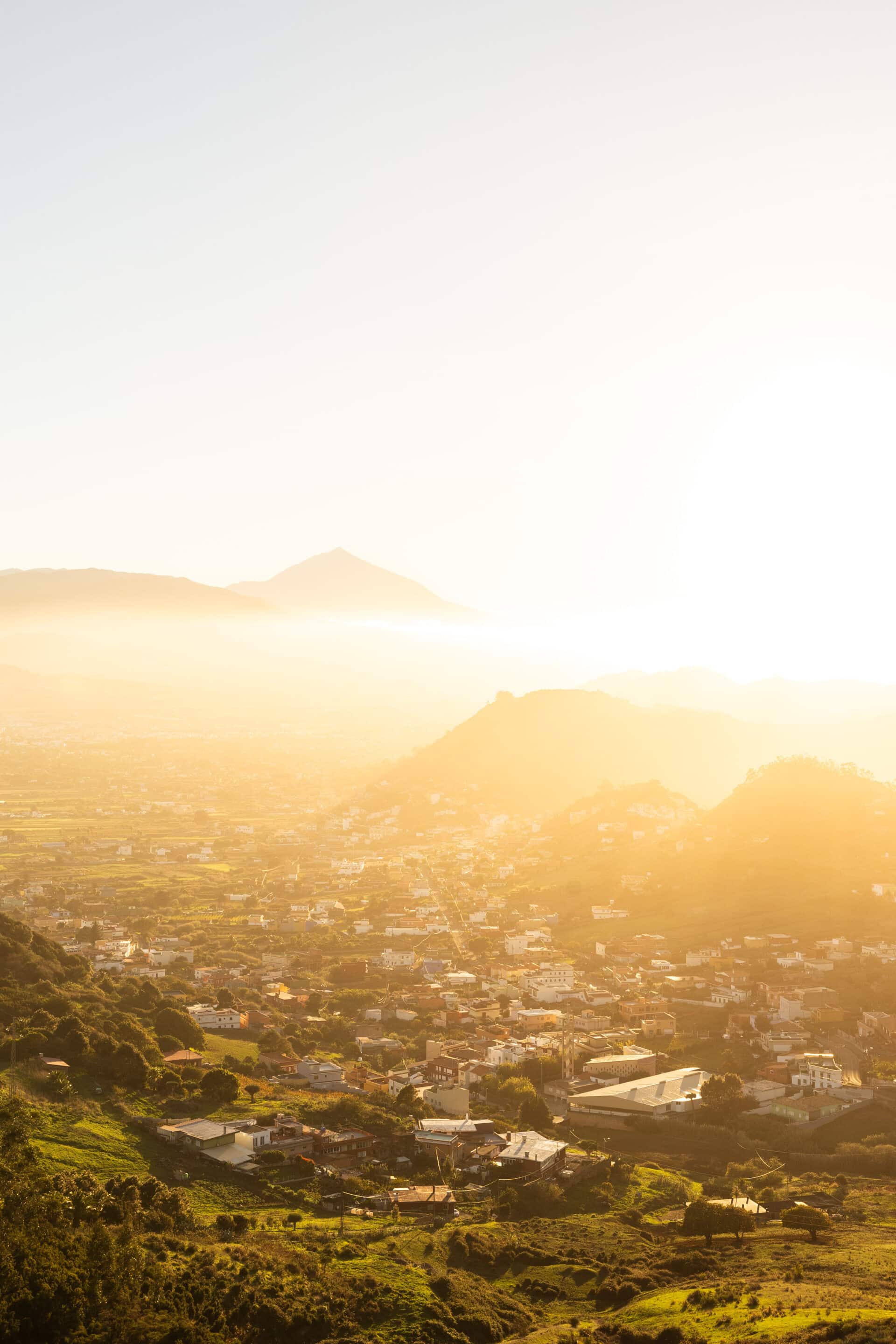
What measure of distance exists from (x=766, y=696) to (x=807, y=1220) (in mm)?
134697

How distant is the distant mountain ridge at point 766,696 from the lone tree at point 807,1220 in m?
93.5

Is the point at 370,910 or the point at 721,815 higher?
the point at 721,815

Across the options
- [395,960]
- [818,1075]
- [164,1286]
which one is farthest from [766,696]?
[164,1286]

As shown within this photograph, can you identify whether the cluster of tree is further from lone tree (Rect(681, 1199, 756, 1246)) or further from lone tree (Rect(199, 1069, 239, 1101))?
lone tree (Rect(199, 1069, 239, 1101))

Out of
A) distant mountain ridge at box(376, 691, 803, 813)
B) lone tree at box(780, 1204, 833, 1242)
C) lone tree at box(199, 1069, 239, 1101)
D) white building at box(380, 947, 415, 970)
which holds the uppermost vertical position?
distant mountain ridge at box(376, 691, 803, 813)

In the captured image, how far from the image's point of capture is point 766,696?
499ft

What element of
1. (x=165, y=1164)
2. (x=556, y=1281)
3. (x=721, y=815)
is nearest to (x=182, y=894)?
(x=721, y=815)

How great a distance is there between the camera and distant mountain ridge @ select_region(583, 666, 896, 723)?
14012cm

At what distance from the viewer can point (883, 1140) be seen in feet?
95.1

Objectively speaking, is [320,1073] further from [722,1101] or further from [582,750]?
[582,750]

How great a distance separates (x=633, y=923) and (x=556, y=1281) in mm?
35958

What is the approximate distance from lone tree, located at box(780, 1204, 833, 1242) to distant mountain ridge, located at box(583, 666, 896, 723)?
93.5 metres

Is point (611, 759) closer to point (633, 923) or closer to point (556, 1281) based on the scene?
point (633, 923)

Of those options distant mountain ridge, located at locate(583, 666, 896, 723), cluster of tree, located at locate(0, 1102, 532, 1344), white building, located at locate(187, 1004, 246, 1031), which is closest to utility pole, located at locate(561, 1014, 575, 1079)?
white building, located at locate(187, 1004, 246, 1031)
